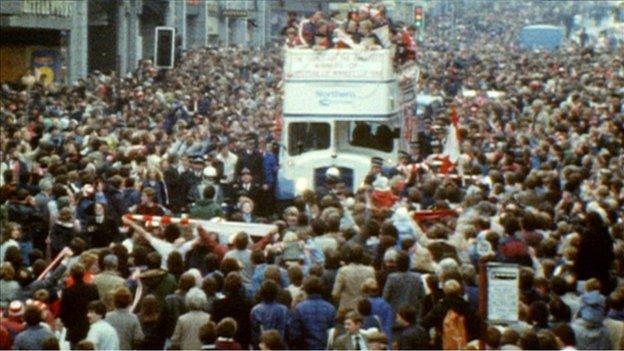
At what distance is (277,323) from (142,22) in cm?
5277

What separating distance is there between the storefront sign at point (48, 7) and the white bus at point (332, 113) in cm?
2040

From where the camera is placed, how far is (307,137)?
90.2ft

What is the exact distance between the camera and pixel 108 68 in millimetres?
59406

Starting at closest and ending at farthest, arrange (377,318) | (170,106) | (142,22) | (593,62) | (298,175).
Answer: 1. (377,318)
2. (298,175)
3. (170,106)
4. (142,22)
5. (593,62)

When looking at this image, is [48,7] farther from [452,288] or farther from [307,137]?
[452,288]

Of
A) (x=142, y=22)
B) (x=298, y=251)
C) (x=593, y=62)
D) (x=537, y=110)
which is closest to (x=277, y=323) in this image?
(x=298, y=251)

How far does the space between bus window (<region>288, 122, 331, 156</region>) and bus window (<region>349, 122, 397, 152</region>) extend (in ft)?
1.48

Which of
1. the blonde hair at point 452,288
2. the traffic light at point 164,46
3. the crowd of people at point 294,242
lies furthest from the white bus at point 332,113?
the blonde hair at point 452,288

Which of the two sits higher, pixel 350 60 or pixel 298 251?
pixel 350 60

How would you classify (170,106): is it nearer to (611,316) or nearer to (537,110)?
(537,110)

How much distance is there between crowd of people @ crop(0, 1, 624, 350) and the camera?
45.9 feet

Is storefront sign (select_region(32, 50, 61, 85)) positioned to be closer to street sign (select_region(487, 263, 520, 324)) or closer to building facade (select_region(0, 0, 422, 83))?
building facade (select_region(0, 0, 422, 83))

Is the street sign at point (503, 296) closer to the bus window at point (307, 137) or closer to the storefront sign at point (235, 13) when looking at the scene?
the bus window at point (307, 137)

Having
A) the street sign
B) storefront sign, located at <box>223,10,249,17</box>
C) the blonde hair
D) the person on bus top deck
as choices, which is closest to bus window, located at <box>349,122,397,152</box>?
the person on bus top deck
